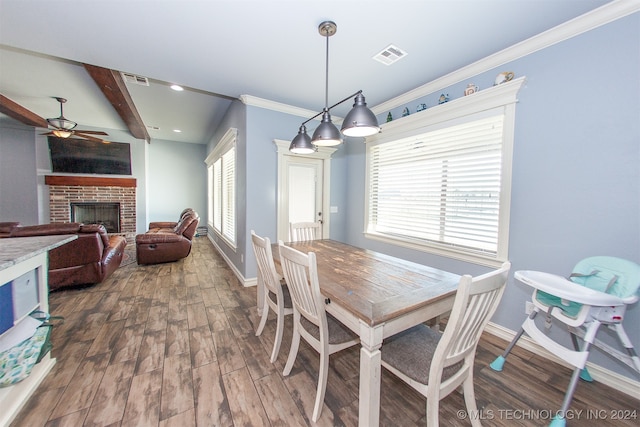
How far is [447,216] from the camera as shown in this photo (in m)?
2.68

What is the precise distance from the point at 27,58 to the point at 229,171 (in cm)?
260

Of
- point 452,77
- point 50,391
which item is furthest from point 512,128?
point 50,391

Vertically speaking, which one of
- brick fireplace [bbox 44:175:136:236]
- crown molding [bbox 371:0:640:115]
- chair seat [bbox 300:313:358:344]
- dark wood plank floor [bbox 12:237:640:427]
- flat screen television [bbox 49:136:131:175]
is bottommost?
dark wood plank floor [bbox 12:237:640:427]

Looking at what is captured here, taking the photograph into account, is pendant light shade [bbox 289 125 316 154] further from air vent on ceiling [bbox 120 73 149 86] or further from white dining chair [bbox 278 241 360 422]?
air vent on ceiling [bbox 120 73 149 86]

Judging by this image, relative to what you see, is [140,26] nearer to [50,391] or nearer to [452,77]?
[50,391]

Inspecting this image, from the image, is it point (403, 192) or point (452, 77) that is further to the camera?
point (403, 192)

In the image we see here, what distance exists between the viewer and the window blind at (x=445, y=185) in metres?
2.33

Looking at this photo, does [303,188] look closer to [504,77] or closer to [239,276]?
[239,276]

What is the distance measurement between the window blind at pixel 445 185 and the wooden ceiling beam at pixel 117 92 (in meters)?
3.51

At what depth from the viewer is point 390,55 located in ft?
7.55

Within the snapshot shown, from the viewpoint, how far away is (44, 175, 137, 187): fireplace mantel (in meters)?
5.40

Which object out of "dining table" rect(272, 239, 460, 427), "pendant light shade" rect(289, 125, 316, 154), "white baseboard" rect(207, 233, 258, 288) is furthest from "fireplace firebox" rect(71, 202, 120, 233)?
"dining table" rect(272, 239, 460, 427)

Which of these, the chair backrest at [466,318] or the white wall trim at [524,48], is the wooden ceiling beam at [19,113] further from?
the chair backrest at [466,318]

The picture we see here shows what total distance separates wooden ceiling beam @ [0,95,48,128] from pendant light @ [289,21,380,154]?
5.14 metres
